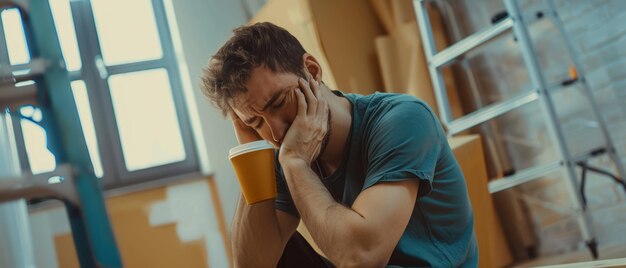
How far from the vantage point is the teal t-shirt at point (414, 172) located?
1.03 meters

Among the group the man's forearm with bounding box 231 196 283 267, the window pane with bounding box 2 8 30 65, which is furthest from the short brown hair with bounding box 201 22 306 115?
the window pane with bounding box 2 8 30 65

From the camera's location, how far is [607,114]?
91.3 inches

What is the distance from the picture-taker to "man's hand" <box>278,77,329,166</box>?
1.09 m

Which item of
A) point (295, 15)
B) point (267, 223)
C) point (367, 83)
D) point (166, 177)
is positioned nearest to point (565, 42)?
point (367, 83)

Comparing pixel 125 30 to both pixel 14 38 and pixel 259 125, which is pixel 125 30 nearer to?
pixel 14 38

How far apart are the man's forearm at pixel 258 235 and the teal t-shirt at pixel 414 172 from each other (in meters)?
0.13

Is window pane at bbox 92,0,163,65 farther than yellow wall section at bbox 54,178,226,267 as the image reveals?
Yes

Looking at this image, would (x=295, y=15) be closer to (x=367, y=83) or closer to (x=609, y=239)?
(x=367, y=83)

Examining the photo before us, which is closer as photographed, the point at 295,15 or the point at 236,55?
the point at 236,55

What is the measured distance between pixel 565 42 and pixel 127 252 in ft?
6.17

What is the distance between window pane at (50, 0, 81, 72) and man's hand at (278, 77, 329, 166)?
7.09ft

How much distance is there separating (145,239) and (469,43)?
154 centimetres

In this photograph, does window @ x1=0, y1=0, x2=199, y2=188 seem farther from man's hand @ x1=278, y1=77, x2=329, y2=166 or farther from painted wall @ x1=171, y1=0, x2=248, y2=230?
man's hand @ x1=278, y1=77, x2=329, y2=166

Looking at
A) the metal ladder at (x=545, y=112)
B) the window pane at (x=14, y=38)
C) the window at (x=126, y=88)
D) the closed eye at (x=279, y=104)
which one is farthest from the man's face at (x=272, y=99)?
the window at (x=126, y=88)
